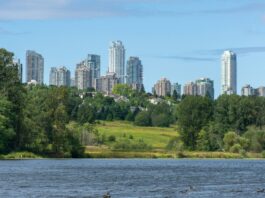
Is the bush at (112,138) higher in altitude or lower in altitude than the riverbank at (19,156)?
higher

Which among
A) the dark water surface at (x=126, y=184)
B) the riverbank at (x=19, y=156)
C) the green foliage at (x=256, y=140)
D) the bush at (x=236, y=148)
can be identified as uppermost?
the green foliage at (x=256, y=140)

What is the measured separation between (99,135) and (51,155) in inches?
1262

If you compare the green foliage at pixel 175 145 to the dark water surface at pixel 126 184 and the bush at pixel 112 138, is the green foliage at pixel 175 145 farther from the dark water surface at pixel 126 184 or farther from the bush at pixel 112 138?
the dark water surface at pixel 126 184

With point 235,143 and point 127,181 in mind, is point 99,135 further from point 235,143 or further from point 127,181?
point 127,181

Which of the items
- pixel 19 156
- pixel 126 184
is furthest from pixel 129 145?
pixel 126 184

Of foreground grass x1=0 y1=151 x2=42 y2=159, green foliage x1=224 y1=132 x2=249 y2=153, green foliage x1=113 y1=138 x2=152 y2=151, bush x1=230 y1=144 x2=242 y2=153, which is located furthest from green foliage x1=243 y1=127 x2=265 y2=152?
foreground grass x1=0 y1=151 x2=42 y2=159

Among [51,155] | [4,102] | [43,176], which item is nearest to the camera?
[43,176]

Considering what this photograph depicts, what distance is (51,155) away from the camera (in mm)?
154875

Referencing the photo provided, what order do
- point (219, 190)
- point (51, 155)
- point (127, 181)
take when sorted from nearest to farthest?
point (219, 190) → point (127, 181) → point (51, 155)

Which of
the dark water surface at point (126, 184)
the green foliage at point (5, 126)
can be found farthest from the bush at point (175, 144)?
the dark water surface at point (126, 184)

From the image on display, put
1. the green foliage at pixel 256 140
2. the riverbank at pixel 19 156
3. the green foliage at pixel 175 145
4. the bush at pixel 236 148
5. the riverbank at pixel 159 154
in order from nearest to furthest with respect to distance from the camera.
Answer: the riverbank at pixel 19 156
the riverbank at pixel 159 154
the bush at pixel 236 148
the green foliage at pixel 256 140
the green foliage at pixel 175 145

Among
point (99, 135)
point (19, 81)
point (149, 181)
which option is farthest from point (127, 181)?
point (99, 135)

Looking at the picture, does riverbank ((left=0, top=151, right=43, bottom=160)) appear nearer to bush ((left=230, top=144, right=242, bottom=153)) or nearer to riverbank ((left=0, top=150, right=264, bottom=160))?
riverbank ((left=0, top=150, right=264, bottom=160))

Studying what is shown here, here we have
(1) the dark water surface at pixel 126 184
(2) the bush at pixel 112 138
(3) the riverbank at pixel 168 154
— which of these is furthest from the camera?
(2) the bush at pixel 112 138
